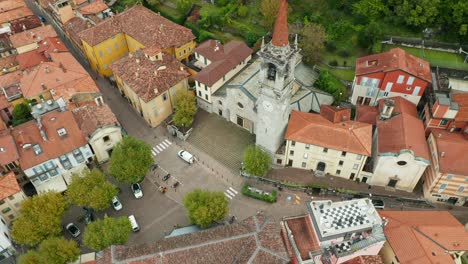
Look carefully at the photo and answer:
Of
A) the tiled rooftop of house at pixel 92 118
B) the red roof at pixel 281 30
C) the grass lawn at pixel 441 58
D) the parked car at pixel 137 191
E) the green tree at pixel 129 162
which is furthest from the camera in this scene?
the grass lawn at pixel 441 58

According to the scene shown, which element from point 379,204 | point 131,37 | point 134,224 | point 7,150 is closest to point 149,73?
point 131,37

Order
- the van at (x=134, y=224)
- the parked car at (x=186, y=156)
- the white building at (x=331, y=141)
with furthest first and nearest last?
the parked car at (x=186, y=156) → the white building at (x=331, y=141) → the van at (x=134, y=224)

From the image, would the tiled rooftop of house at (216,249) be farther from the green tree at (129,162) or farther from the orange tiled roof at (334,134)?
the orange tiled roof at (334,134)

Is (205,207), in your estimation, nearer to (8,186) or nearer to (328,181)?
(328,181)

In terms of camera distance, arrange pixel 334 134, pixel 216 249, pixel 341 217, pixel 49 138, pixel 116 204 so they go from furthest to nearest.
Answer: pixel 116 204, pixel 49 138, pixel 334 134, pixel 341 217, pixel 216 249

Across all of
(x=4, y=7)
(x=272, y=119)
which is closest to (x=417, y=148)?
(x=272, y=119)

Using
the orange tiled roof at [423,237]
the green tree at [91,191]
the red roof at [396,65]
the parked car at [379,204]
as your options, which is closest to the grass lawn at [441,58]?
the red roof at [396,65]
